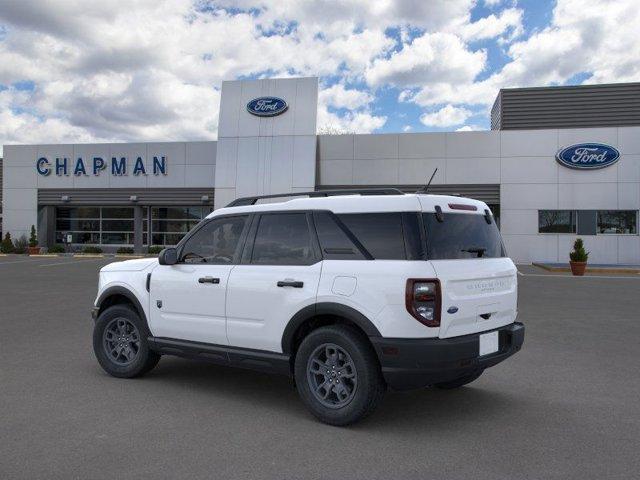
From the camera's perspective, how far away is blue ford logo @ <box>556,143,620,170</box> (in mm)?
25875

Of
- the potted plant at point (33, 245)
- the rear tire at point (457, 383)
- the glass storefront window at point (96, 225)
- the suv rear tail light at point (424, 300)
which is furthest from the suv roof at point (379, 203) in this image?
the potted plant at point (33, 245)

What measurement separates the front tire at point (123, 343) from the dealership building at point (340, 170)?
2147cm

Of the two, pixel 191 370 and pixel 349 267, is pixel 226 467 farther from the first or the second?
pixel 191 370

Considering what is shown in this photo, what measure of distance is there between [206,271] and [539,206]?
947 inches

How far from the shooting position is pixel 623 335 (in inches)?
348

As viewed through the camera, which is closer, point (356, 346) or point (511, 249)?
point (356, 346)

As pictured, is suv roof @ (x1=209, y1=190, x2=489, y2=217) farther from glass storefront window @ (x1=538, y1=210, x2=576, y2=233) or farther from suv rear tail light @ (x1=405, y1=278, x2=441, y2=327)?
glass storefront window @ (x1=538, y1=210, x2=576, y2=233)

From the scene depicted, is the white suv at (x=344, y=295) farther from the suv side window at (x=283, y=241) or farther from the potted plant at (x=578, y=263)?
the potted plant at (x=578, y=263)

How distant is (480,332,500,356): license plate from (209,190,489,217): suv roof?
104cm

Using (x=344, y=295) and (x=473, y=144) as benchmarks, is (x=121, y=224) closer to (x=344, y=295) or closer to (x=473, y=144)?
(x=473, y=144)

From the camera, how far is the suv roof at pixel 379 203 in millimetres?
4543

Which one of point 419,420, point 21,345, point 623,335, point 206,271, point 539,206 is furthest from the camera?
point 539,206

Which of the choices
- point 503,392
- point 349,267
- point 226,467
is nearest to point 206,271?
point 349,267

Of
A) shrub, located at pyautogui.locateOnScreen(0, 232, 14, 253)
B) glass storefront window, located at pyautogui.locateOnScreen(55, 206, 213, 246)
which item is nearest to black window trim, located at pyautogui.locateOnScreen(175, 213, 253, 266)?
glass storefront window, located at pyautogui.locateOnScreen(55, 206, 213, 246)
